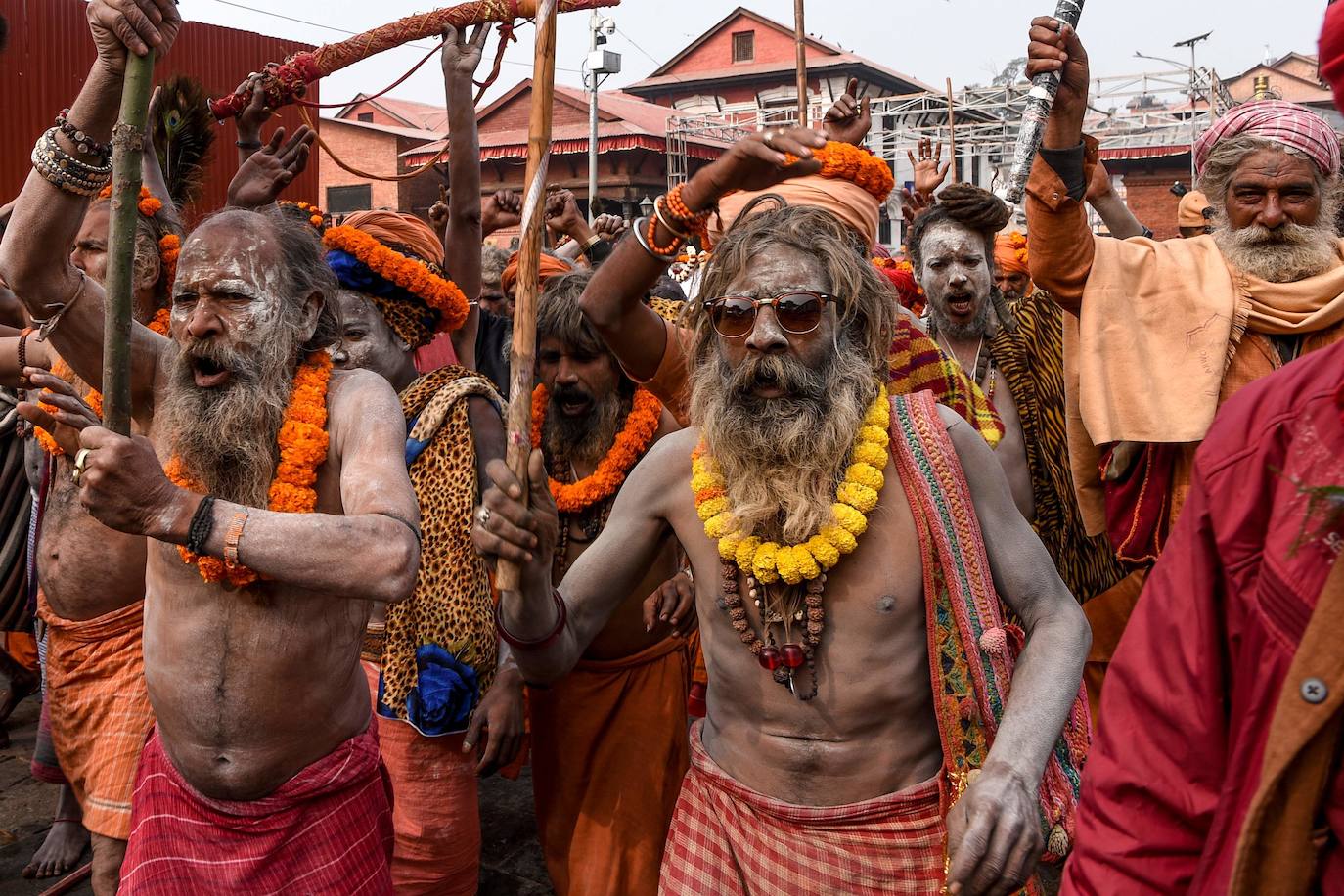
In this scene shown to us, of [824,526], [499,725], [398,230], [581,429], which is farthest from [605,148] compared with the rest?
[824,526]

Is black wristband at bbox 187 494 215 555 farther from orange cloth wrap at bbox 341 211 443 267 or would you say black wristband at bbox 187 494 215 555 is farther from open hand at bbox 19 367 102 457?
orange cloth wrap at bbox 341 211 443 267

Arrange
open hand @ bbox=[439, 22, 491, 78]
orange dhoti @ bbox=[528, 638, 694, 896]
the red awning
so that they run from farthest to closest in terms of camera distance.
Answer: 1. the red awning
2. open hand @ bbox=[439, 22, 491, 78]
3. orange dhoti @ bbox=[528, 638, 694, 896]

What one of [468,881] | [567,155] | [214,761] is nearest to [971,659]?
[214,761]

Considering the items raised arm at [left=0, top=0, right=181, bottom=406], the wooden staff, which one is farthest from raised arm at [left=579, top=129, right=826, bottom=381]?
raised arm at [left=0, top=0, right=181, bottom=406]

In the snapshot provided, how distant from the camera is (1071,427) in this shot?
161 inches

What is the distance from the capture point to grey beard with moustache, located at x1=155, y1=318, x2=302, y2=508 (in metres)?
2.94

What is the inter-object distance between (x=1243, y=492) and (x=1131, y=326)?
2.31 meters

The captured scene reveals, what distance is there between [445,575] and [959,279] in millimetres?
2561

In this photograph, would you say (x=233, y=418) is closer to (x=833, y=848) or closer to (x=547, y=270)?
(x=833, y=848)

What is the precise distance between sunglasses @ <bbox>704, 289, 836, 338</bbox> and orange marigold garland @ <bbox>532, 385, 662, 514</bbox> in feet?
4.25

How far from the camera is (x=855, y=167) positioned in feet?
12.4

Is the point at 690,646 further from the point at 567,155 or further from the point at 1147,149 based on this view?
the point at 1147,149

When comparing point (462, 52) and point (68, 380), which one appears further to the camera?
point (462, 52)

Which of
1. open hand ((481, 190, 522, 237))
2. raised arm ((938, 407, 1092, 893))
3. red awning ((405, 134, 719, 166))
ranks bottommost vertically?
raised arm ((938, 407, 1092, 893))
